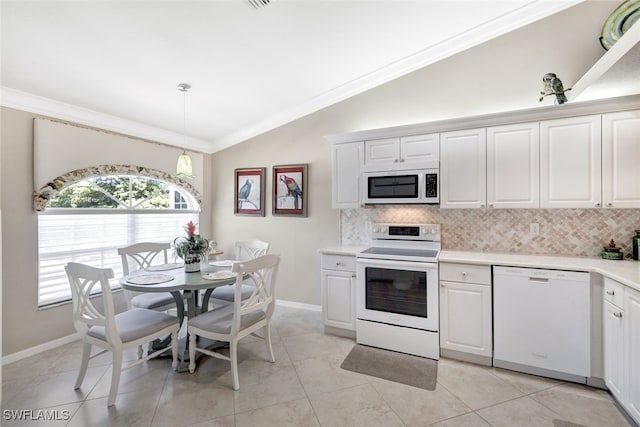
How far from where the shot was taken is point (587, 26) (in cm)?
289

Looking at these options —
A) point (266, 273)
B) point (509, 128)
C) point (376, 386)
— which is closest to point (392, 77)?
point (509, 128)

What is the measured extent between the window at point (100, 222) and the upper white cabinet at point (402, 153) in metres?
2.80

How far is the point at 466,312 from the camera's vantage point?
111 inches

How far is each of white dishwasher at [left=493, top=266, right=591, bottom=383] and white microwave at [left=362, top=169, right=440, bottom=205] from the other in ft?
3.06

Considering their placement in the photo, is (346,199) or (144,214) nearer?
(346,199)

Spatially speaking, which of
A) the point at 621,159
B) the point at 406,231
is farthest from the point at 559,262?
the point at 406,231

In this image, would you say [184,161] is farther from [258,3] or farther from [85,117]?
[258,3]

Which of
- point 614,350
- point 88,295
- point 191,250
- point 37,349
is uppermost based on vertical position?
point 191,250

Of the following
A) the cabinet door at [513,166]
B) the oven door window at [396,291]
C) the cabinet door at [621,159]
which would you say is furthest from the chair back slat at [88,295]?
the cabinet door at [621,159]

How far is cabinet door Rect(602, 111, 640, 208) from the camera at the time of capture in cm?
251

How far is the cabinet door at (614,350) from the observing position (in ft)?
7.08

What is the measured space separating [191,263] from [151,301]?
1.92 feet

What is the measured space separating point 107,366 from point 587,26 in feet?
17.3

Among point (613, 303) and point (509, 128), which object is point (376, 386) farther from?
point (509, 128)
